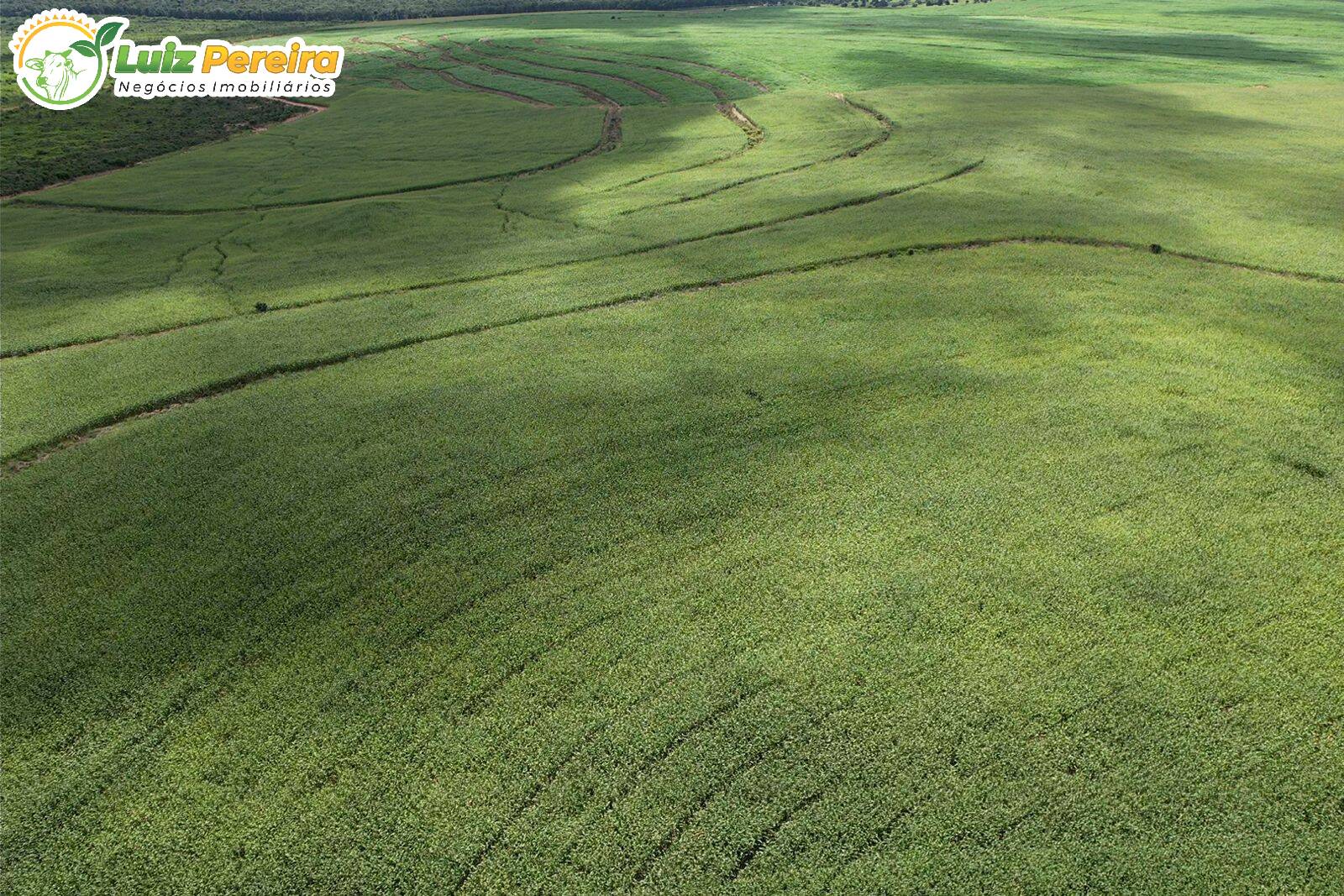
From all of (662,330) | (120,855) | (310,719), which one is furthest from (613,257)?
(120,855)

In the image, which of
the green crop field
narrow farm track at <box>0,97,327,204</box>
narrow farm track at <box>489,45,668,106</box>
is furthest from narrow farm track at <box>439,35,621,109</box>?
the green crop field

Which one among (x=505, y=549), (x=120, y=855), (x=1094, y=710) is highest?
(x=505, y=549)

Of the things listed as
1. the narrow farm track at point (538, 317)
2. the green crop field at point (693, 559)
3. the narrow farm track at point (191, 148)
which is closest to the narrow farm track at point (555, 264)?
the green crop field at point (693, 559)

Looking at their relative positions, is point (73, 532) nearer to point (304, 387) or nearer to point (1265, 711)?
point (304, 387)

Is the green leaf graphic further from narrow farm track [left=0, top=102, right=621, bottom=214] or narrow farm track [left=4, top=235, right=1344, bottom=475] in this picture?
narrow farm track [left=4, top=235, right=1344, bottom=475]

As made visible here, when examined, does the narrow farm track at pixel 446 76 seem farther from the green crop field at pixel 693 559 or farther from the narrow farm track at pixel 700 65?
the green crop field at pixel 693 559

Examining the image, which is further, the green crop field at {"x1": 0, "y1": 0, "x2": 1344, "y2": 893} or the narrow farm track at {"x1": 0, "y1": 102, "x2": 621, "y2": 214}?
the narrow farm track at {"x1": 0, "y1": 102, "x2": 621, "y2": 214}
